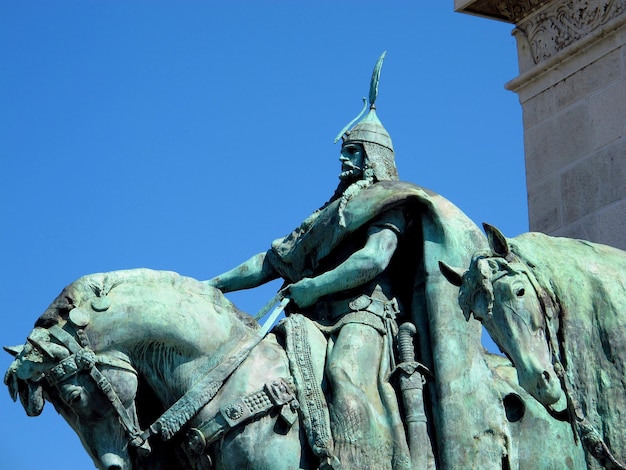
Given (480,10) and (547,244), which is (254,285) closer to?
(547,244)

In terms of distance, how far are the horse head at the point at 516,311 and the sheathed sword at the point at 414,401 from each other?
44.0 inches

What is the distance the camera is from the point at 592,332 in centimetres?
926

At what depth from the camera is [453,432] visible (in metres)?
10.3

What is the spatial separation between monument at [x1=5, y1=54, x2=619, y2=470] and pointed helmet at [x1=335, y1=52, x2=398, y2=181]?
0.37 meters

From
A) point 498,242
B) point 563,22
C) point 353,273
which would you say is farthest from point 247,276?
point 563,22

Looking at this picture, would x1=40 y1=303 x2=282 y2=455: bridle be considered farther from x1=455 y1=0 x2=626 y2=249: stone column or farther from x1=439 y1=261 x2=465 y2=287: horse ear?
x1=455 y1=0 x2=626 y2=249: stone column

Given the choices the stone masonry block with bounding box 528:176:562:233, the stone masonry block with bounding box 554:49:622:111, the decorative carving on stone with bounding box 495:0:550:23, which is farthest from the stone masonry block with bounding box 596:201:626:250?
the decorative carving on stone with bounding box 495:0:550:23

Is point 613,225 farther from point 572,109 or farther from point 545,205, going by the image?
point 572,109

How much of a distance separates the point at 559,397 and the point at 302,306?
2.20 m

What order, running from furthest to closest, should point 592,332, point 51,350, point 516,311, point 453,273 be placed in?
point 51,350
point 453,273
point 592,332
point 516,311

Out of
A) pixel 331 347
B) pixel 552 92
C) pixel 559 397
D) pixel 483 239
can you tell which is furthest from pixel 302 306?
pixel 552 92

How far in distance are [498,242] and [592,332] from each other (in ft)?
1.99

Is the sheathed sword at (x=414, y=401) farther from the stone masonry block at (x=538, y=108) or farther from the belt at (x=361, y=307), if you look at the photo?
the stone masonry block at (x=538, y=108)

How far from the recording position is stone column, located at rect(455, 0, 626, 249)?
12.9m
